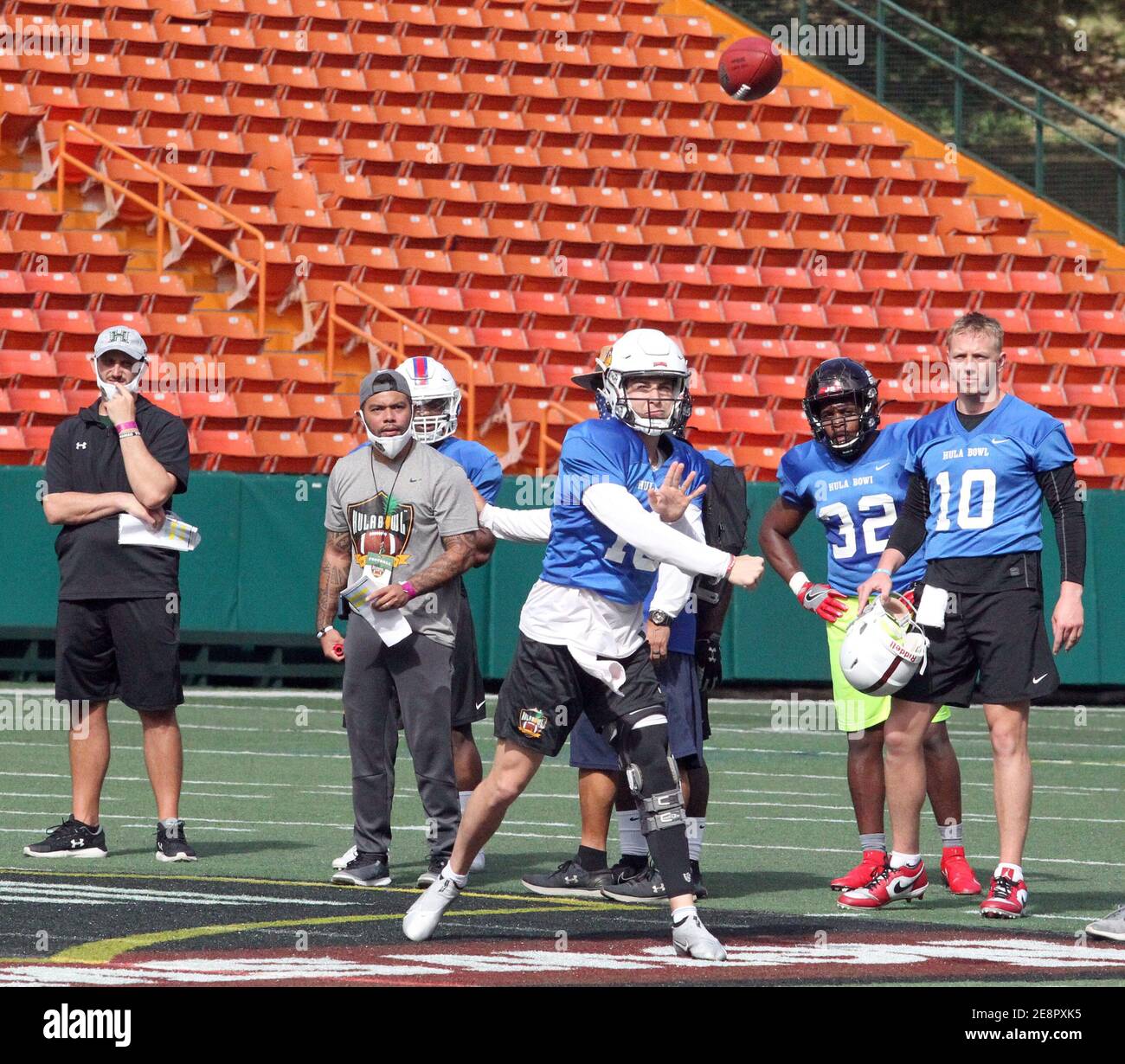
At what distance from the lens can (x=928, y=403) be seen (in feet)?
66.4

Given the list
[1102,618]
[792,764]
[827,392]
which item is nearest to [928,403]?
[1102,618]

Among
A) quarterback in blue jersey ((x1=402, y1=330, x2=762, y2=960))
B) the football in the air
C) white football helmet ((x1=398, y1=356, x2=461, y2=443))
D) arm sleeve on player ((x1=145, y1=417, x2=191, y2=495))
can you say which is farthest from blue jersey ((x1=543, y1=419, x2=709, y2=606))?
the football in the air

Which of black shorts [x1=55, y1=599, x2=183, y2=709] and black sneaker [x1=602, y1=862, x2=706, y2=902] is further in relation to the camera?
black shorts [x1=55, y1=599, x2=183, y2=709]

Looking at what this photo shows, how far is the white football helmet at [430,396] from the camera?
28.6 ft

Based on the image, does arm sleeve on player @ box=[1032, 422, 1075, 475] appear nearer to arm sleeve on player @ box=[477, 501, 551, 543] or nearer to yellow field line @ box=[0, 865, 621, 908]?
arm sleeve on player @ box=[477, 501, 551, 543]

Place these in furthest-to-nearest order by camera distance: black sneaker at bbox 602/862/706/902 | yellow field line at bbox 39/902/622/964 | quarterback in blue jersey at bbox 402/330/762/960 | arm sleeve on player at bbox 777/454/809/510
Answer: arm sleeve on player at bbox 777/454/809/510 < black sneaker at bbox 602/862/706/902 < quarterback in blue jersey at bbox 402/330/762/960 < yellow field line at bbox 39/902/622/964

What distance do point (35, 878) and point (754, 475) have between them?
12373mm

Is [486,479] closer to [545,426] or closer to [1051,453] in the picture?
[1051,453]

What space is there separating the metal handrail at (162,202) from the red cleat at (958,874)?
12.1 m

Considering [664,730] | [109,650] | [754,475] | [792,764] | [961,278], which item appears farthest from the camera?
[961,278]

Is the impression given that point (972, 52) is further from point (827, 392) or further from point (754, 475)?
point (827, 392)

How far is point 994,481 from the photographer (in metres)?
7.54

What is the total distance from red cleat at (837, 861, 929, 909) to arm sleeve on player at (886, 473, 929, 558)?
1157mm

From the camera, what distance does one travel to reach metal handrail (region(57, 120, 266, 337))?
19.0m
